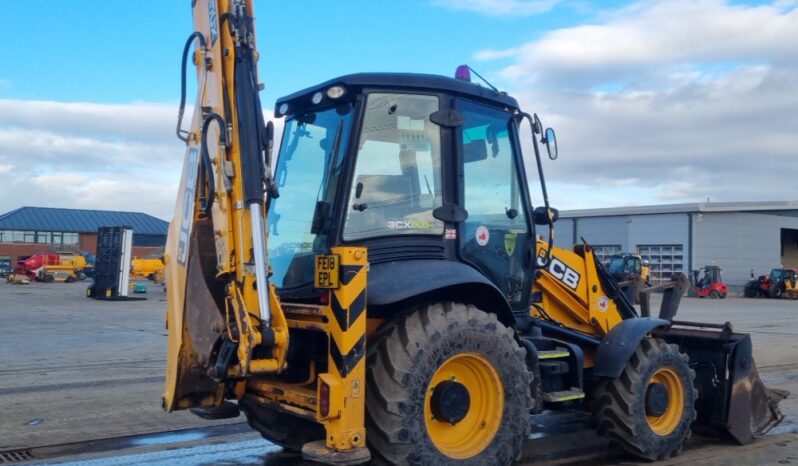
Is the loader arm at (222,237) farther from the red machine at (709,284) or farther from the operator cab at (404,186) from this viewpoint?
the red machine at (709,284)

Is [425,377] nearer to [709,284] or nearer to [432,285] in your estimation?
[432,285]

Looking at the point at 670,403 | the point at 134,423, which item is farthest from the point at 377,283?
the point at 134,423

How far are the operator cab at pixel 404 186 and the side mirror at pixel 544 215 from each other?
6.6 inches

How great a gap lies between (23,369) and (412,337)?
357 inches

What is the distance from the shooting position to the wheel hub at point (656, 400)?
20.9ft

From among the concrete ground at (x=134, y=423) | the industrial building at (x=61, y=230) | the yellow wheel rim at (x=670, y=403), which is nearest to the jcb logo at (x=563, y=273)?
the yellow wheel rim at (x=670, y=403)

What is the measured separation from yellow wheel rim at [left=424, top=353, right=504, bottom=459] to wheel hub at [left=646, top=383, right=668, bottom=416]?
5.75ft

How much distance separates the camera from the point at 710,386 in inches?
281

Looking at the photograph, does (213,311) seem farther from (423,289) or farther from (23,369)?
(23,369)

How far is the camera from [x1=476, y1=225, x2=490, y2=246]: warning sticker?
5.80 m

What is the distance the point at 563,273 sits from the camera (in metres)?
6.78

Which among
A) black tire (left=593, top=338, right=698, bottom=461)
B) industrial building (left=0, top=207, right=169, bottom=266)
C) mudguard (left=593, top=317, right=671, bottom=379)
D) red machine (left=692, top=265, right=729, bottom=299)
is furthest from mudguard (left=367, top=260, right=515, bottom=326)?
industrial building (left=0, top=207, right=169, bottom=266)

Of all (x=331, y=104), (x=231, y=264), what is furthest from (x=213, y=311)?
(x=331, y=104)

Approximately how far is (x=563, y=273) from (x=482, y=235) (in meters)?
1.29
